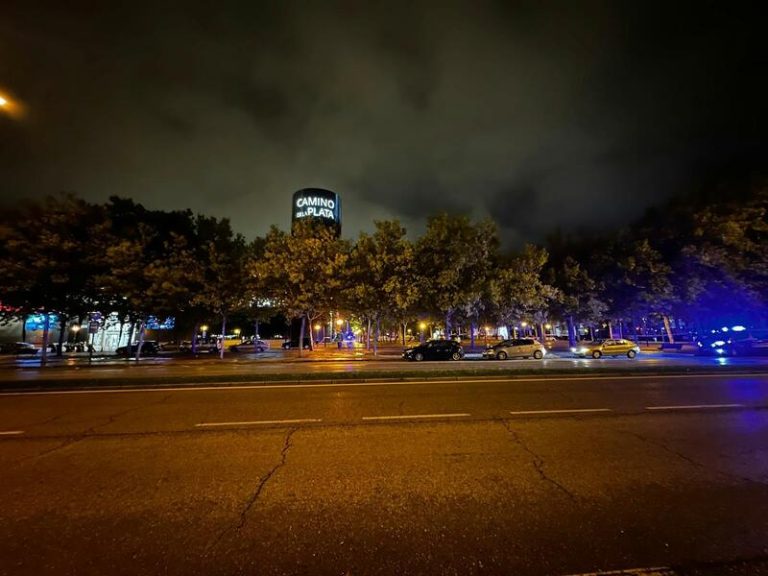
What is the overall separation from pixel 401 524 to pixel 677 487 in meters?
3.68

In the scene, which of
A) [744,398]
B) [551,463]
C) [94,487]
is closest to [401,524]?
[551,463]

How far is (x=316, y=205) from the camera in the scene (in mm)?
82500

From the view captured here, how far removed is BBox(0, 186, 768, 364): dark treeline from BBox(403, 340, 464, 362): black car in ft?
14.0

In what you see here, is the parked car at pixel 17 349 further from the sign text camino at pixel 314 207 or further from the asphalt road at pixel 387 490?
the asphalt road at pixel 387 490

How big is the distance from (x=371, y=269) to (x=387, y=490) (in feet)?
93.3

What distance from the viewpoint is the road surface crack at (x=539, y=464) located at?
468 centimetres

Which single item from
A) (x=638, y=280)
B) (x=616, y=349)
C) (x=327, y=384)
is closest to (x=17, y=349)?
(x=327, y=384)

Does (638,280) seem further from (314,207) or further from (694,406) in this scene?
(314,207)

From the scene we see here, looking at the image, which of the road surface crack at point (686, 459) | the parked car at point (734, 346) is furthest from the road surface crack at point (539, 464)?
the parked car at point (734, 346)

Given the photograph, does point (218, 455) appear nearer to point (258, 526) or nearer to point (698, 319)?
point (258, 526)

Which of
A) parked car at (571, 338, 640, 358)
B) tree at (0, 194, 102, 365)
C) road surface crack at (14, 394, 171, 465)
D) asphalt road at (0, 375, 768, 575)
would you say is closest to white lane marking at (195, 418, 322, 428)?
asphalt road at (0, 375, 768, 575)

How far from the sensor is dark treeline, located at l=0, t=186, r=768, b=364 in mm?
25453

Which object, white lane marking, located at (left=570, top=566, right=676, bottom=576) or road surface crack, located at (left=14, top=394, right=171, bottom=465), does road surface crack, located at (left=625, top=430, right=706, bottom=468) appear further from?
road surface crack, located at (left=14, top=394, right=171, bottom=465)

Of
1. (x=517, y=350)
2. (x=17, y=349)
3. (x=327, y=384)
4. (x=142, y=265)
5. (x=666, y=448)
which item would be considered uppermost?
(x=142, y=265)
